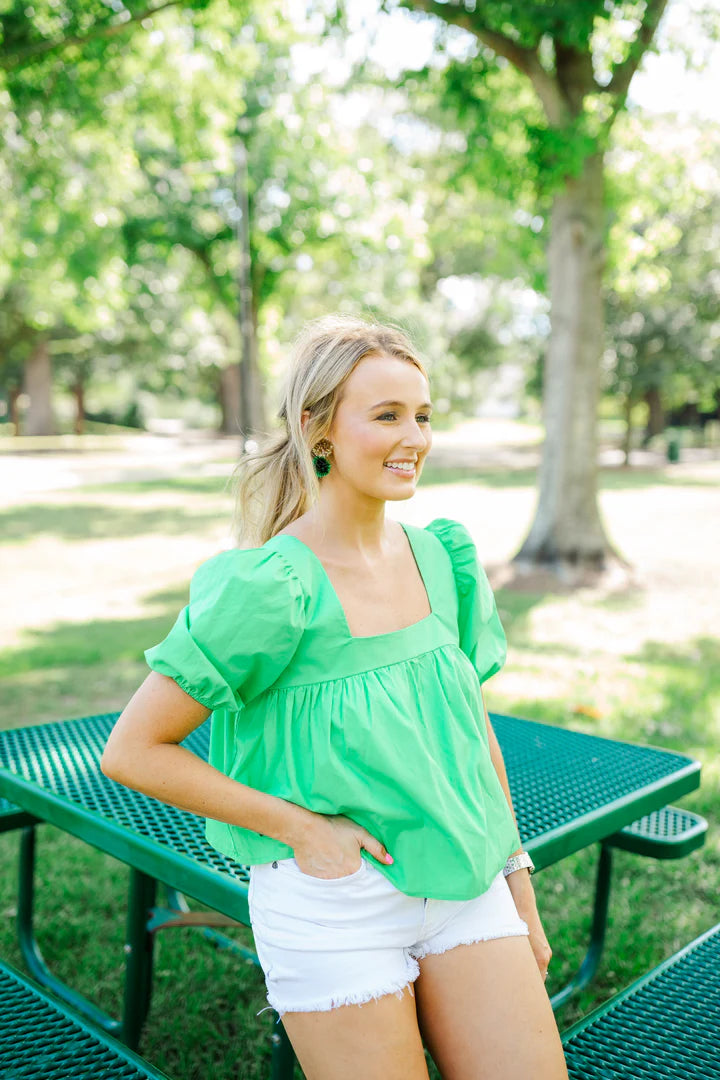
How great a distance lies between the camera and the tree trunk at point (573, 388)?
9.08m

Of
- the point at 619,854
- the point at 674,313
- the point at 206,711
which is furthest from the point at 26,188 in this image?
the point at 674,313

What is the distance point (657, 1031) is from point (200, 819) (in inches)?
44.1

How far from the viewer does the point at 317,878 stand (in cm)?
161

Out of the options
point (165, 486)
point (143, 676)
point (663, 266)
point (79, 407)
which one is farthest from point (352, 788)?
point (79, 407)

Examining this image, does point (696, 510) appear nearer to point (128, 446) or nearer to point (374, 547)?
point (374, 547)

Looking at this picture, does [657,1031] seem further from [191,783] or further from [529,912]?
[191,783]

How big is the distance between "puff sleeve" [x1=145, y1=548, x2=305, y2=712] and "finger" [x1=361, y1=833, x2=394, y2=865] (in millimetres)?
316

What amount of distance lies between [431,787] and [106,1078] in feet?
2.36

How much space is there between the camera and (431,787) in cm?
165

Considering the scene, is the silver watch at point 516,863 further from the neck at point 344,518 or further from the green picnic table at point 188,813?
the neck at point 344,518

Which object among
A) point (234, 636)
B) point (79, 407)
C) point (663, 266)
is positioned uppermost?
point (663, 266)

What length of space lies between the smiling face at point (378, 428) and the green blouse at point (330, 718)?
0.21 meters

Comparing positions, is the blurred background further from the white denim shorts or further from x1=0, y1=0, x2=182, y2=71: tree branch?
the white denim shorts

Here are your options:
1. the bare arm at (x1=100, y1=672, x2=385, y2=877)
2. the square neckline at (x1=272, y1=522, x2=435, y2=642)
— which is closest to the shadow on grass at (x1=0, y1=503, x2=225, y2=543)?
the square neckline at (x1=272, y1=522, x2=435, y2=642)
